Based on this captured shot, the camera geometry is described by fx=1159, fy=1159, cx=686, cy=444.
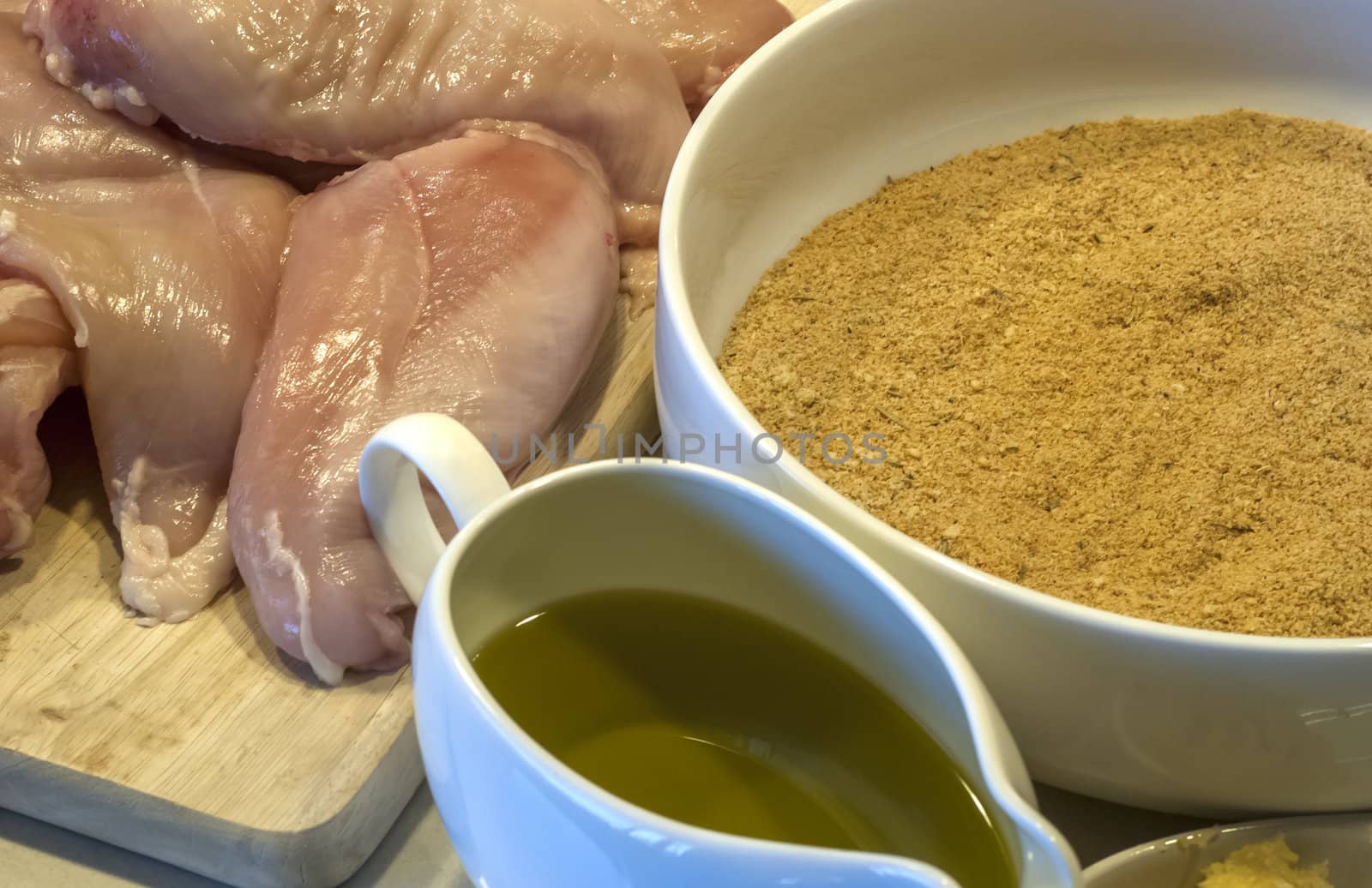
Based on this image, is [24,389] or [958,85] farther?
[958,85]

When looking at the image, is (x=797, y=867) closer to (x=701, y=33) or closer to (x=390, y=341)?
(x=390, y=341)

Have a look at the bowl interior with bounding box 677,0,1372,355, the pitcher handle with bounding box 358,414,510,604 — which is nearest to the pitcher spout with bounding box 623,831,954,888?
the pitcher handle with bounding box 358,414,510,604

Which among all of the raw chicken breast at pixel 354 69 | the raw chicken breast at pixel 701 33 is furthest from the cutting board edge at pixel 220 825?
the raw chicken breast at pixel 701 33

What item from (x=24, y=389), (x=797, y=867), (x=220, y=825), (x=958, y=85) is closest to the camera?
(x=797, y=867)

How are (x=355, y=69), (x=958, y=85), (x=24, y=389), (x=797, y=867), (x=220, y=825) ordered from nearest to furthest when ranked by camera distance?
(x=797, y=867) < (x=220, y=825) < (x=24, y=389) < (x=355, y=69) < (x=958, y=85)

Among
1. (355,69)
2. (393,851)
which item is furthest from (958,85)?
(393,851)
